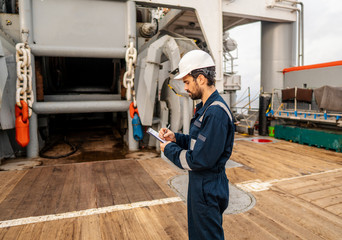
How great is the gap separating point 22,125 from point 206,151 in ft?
19.0

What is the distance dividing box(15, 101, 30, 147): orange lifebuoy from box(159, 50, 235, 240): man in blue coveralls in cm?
544

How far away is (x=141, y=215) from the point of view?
3307 mm

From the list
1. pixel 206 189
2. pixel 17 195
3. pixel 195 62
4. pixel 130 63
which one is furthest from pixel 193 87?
pixel 130 63

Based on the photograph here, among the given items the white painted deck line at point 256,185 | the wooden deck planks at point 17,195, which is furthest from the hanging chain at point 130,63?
the white painted deck line at point 256,185

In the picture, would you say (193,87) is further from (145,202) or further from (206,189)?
(145,202)

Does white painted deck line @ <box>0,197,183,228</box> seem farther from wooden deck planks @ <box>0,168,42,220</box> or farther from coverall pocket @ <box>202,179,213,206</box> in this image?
coverall pocket @ <box>202,179,213,206</box>

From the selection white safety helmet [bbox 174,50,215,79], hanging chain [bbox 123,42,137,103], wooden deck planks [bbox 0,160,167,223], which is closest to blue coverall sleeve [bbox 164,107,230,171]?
white safety helmet [bbox 174,50,215,79]

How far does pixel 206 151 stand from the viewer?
1.58 metres

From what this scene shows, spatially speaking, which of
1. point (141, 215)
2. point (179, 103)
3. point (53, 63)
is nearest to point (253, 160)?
point (179, 103)

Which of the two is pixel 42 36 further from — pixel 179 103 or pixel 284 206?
pixel 284 206

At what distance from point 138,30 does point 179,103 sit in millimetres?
3910

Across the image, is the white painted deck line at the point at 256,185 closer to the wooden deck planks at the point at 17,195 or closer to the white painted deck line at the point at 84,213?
the white painted deck line at the point at 84,213

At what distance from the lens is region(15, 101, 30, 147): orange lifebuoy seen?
5941 millimetres

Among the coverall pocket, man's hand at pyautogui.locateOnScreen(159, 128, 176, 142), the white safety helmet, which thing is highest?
the white safety helmet
